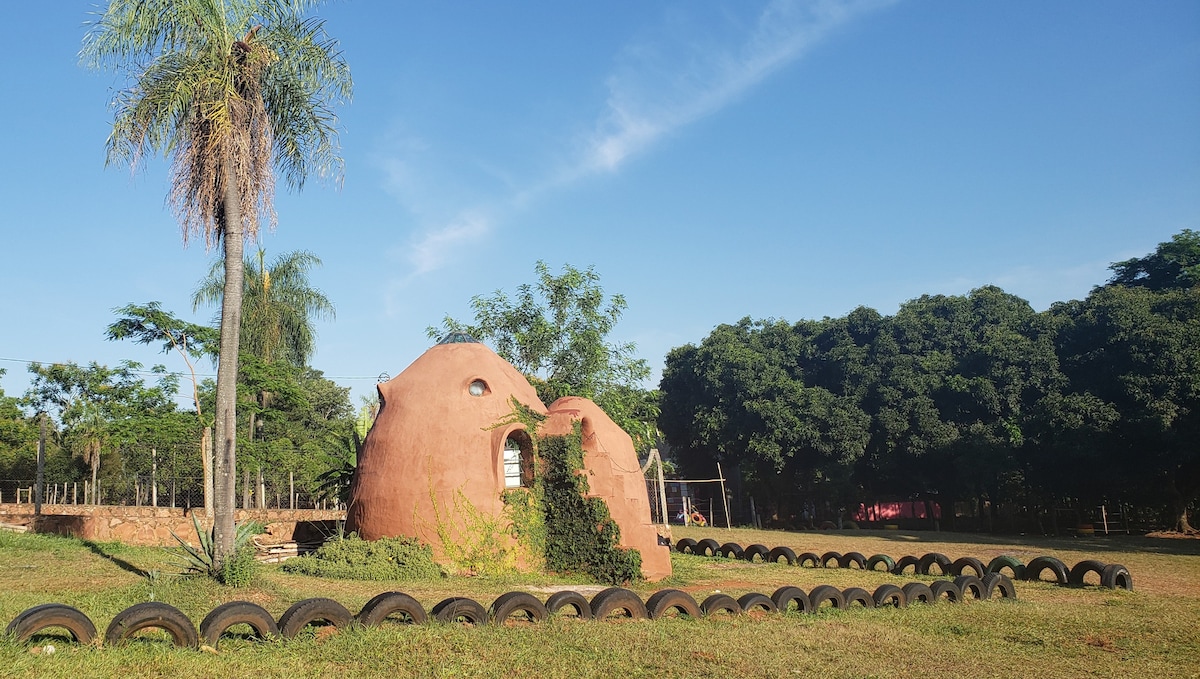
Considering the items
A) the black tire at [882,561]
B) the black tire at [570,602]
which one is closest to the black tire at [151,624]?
the black tire at [570,602]

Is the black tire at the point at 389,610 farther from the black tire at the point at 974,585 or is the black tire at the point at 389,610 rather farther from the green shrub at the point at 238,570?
the black tire at the point at 974,585

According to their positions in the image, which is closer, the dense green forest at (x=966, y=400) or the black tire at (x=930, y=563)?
the black tire at (x=930, y=563)

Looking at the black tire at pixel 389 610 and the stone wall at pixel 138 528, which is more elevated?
the stone wall at pixel 138 528

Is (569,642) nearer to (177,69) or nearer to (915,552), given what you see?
(177,69)

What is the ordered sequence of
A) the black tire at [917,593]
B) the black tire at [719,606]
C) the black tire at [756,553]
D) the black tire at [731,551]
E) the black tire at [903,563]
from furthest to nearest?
the black tire at [731,551] → the black tire at [756,553] → the black tire at [903,563] → the black tire at [917,593] → the black tire at [719,606]

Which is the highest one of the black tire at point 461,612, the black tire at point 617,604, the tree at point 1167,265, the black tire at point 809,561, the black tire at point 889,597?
the tree at point 1167,265

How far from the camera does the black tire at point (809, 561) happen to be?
19.0m

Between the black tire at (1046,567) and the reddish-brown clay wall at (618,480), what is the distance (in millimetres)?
7061

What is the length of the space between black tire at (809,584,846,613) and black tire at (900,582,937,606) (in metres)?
1.15

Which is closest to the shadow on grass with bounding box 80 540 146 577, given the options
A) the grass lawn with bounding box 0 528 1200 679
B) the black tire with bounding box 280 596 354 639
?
the grass lawn with bounding box 0 528 1200 679

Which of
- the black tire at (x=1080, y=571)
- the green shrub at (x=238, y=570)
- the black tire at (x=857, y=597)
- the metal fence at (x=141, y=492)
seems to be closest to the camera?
the black tire at (x=857, y=597)

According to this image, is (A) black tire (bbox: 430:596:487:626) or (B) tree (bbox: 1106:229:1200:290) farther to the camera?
(B) tree (bbox: 1106:229:1200:290)

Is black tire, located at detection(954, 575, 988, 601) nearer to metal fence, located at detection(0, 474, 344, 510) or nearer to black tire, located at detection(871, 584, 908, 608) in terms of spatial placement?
black tire, located at detection(871, 584, 908, 608)

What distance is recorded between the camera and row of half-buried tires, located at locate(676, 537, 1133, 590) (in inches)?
568
